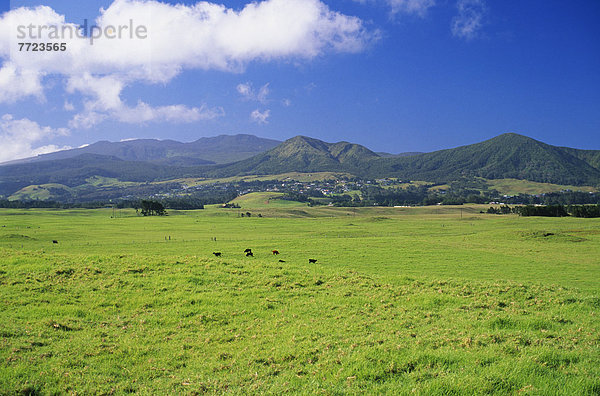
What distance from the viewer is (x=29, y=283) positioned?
1585 cm

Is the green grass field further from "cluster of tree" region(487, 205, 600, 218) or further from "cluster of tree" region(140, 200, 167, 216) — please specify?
"cluster of tree" region(487, 205, 600, 218)

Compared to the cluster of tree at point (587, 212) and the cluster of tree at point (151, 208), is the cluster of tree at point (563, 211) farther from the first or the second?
the cluster of tree at point (151, 208)

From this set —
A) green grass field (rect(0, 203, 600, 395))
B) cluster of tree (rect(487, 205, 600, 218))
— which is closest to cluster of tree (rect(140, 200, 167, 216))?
green grass field (rect(0, 203, 600, 395))

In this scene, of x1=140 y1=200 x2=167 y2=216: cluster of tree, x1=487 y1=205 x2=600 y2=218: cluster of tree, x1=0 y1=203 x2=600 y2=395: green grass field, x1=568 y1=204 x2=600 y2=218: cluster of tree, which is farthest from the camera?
x1=140 y1=200 x2=167 y2=216: cluster of tree

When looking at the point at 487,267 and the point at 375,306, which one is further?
the point at 487,267

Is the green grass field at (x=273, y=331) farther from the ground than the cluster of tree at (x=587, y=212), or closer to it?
farther from the ground

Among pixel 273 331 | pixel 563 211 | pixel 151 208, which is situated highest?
pixel 273 331

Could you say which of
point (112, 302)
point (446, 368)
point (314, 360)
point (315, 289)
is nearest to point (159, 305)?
point (112, 302)

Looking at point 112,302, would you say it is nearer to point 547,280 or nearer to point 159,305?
point 159,305

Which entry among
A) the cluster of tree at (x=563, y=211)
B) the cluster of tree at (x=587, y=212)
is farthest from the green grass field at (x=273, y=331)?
the cluster of tree at (x=587, y=212)

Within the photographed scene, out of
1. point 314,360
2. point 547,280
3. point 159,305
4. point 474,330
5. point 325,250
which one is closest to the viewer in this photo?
point 314,360

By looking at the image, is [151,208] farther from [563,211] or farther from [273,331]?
[563,211]

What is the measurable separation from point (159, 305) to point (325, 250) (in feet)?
111

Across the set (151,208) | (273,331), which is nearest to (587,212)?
(273,331)
